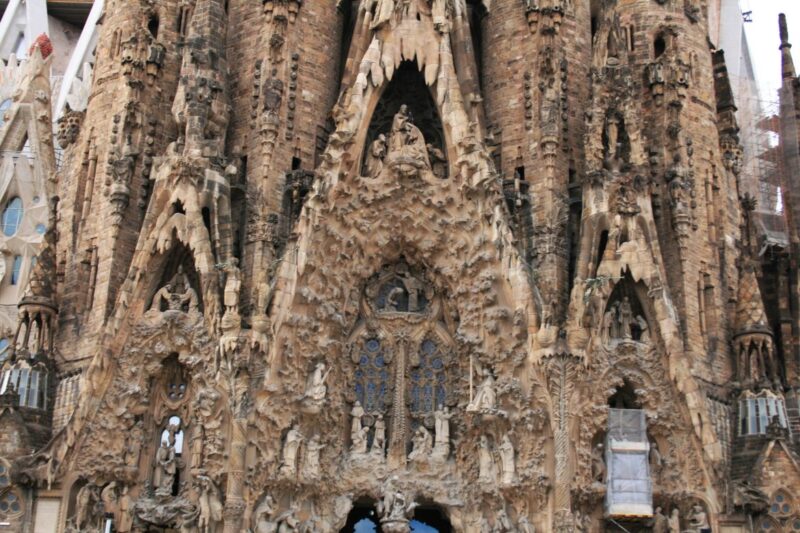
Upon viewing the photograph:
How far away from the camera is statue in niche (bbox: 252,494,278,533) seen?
14828mm

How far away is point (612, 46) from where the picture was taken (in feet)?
58.5

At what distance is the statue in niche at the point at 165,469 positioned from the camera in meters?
15.4

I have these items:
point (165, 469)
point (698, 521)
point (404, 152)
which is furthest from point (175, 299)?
point (698, 521)

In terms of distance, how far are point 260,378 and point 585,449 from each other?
15.9 ft

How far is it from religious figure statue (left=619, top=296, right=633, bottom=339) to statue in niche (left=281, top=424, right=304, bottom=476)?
5.19m

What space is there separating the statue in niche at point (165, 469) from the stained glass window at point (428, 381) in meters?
3.80

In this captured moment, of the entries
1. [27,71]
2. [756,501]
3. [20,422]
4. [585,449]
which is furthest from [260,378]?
[27,71]

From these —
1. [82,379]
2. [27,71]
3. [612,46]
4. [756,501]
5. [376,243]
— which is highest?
[27,71]

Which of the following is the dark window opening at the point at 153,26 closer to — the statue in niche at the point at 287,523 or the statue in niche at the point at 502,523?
the statue in niche at the point at 287,523

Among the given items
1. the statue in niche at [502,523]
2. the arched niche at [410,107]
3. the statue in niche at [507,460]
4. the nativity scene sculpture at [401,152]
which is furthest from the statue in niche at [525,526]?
the arched niche at [410,107]

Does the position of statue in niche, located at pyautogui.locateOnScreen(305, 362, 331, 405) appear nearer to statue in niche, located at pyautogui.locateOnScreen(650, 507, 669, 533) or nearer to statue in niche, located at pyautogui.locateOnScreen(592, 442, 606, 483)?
statue in niche, located at pyautogui.locateOnScreen(592, 442, 606, 483)

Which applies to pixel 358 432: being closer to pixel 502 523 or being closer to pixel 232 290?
pixel 502 523

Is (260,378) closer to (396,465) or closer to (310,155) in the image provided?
(396,465)

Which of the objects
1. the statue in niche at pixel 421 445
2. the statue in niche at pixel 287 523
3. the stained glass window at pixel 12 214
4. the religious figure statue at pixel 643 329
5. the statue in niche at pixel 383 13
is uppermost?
the statue in niche at pixel 383 13
